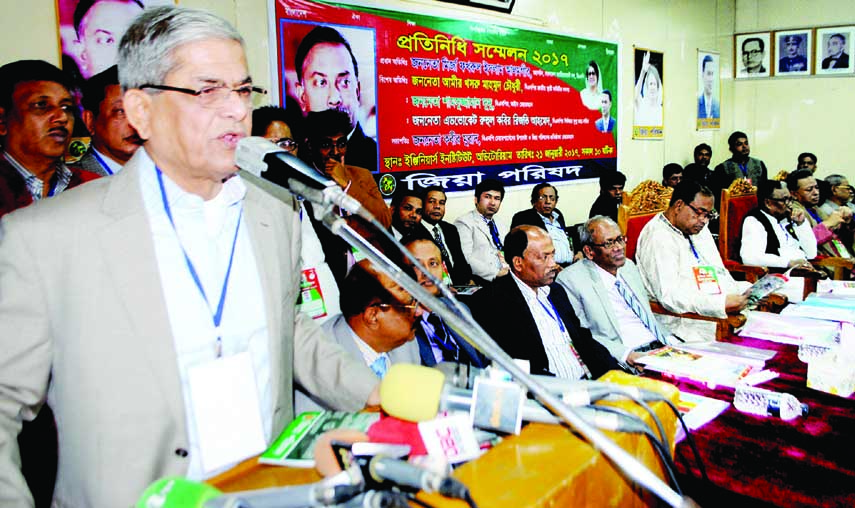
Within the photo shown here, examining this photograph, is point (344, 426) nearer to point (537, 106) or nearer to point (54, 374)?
point (54, 374)

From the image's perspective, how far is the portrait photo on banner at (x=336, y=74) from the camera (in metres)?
3.84

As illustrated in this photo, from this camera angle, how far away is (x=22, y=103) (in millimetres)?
2279

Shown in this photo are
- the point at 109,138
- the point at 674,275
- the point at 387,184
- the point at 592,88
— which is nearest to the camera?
the point at 109,138

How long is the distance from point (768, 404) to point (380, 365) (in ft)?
3.70

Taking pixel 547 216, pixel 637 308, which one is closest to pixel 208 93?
pixel 637 308

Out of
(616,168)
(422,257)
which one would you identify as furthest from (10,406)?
(616,168)

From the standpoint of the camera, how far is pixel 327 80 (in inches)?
157

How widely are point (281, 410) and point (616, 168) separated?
20.3 feet

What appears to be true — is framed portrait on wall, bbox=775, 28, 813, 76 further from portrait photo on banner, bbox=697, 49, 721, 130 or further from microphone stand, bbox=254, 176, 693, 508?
microphone stand, bbox=254, 176, 693, 508

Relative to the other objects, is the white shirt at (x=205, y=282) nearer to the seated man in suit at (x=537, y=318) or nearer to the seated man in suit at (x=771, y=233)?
the seated man in suit at (x=537, y=318)

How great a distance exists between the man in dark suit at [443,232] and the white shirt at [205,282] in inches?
129

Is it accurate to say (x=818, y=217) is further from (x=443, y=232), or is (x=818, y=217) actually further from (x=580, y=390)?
(x=580, y=390)

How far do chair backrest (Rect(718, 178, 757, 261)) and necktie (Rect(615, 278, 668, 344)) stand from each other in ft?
5.87

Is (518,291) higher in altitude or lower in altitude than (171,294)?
lower
